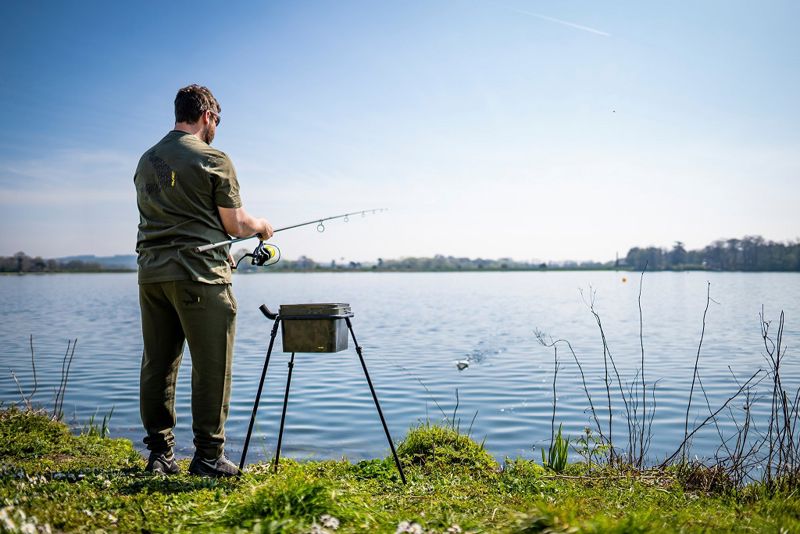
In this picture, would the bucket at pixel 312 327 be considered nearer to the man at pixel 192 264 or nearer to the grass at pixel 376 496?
the man at pixel 192 264

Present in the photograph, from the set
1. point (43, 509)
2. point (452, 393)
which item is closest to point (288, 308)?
point (43, 509)

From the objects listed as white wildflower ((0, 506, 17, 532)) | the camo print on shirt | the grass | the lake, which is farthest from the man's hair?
the lake

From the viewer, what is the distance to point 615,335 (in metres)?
21.4

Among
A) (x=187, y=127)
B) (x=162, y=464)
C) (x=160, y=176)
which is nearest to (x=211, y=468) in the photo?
(x=162, y=464)

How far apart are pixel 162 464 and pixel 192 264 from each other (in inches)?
61.7

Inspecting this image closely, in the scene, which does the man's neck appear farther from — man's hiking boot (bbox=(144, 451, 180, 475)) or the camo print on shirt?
man's hiking boot (bbox=(144, 451, 180, 475))

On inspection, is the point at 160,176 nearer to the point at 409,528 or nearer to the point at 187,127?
the point at 187,127

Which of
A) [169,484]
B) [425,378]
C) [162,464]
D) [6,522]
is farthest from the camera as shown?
[425,378]

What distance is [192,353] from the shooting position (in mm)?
4410

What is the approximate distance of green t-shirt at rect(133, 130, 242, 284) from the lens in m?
4.39

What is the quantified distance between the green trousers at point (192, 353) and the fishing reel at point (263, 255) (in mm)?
399

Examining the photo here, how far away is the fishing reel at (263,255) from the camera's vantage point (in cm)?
493

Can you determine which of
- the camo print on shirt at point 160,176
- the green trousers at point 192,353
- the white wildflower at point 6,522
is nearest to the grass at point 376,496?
the white wildflower at point 6,522

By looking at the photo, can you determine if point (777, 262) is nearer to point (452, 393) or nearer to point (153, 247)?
point (452, 393)
